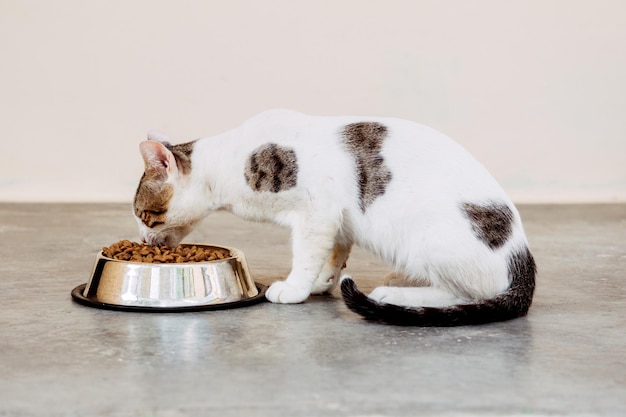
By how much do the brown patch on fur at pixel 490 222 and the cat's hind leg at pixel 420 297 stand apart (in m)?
0.20

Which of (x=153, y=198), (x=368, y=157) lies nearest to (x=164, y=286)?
(x=153, y=198)

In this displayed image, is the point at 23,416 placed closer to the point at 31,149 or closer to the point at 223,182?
the point at 223,182

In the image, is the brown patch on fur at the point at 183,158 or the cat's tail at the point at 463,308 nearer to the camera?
the cat's tail at the point at 463,308

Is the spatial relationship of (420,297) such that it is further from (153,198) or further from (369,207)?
(153,198)

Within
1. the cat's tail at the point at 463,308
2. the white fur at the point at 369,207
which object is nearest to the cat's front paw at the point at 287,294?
the white fur at the point at 369,207

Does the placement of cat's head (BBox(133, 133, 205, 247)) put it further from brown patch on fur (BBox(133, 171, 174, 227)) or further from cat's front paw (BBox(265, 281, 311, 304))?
cat's front paw (BBox(265, 281, 311, 304))

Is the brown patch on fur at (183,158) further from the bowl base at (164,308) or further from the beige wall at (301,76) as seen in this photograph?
the beige wall at (301,76)

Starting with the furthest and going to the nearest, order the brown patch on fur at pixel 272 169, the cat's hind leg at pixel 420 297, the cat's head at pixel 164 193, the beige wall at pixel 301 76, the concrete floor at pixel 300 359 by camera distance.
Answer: the beige wall at pixel 301 76, the cat's head at pixel 164 193, the brown patch on fur at pixel 272 169, the cat's hind leg at pixel 420 297, the concrete floor at pixel 300 359

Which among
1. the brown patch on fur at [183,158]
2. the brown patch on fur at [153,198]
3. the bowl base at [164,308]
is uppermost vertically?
the brown patch on fur at [183,158]

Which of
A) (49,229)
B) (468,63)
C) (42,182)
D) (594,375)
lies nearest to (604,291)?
(594,375)

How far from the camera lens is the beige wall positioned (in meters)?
6.39

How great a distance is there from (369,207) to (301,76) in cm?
373

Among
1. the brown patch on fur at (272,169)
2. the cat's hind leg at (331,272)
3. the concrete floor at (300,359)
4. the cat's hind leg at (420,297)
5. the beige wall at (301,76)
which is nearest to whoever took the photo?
the concrete floor at (300,359)

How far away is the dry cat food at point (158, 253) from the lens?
2.98m
